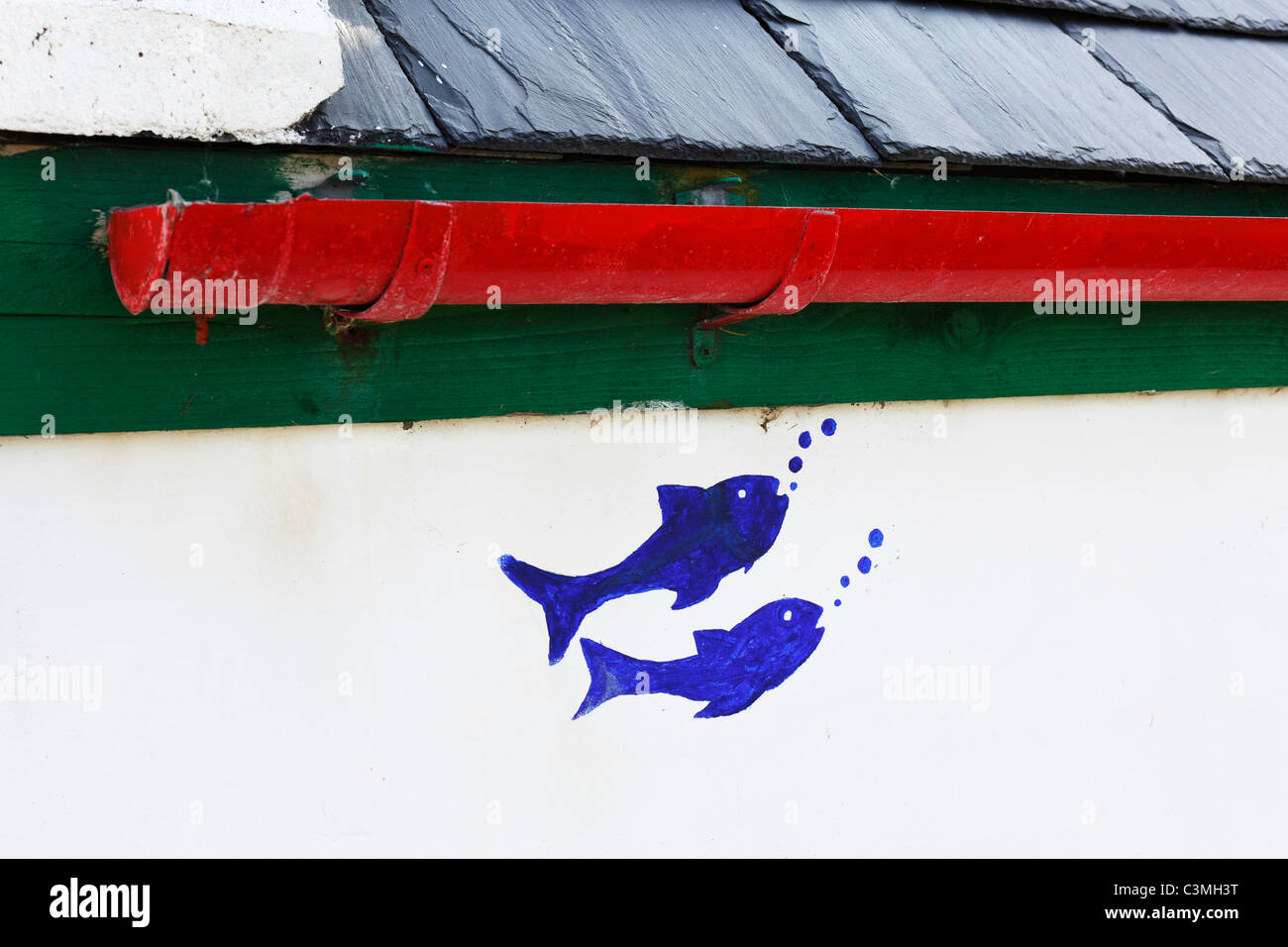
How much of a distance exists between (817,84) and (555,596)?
104 centimetres

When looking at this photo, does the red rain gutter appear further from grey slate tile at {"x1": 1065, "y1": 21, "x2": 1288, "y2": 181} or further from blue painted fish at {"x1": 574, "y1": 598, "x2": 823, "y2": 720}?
blue painted fish at {"x1": 574, "y1": 598, "x2": 823, "y2": 720}

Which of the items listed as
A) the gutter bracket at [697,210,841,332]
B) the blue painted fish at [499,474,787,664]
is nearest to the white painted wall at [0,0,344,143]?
the gutter bracket at [697,210,841,332]

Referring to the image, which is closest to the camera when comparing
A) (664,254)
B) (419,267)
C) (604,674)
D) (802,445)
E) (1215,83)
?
(419,267)

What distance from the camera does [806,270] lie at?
71.2 inches

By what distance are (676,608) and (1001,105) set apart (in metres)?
1.13

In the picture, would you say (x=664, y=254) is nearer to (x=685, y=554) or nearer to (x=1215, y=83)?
(x=685, y=554)

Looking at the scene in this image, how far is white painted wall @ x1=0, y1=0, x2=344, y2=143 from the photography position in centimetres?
155

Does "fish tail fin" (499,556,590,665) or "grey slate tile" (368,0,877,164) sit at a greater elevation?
"grey slate tile" (368,0,877,164)

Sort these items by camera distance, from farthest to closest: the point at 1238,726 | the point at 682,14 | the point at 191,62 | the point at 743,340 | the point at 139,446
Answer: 1. the point at 1238,726
2. the point at 682,14
3. the point at 743,340
4. the point at 139,446
5. the point at 191,62

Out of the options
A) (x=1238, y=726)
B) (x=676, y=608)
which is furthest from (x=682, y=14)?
(x=1238, y=726)

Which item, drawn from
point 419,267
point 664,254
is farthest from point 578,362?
point 419,267
